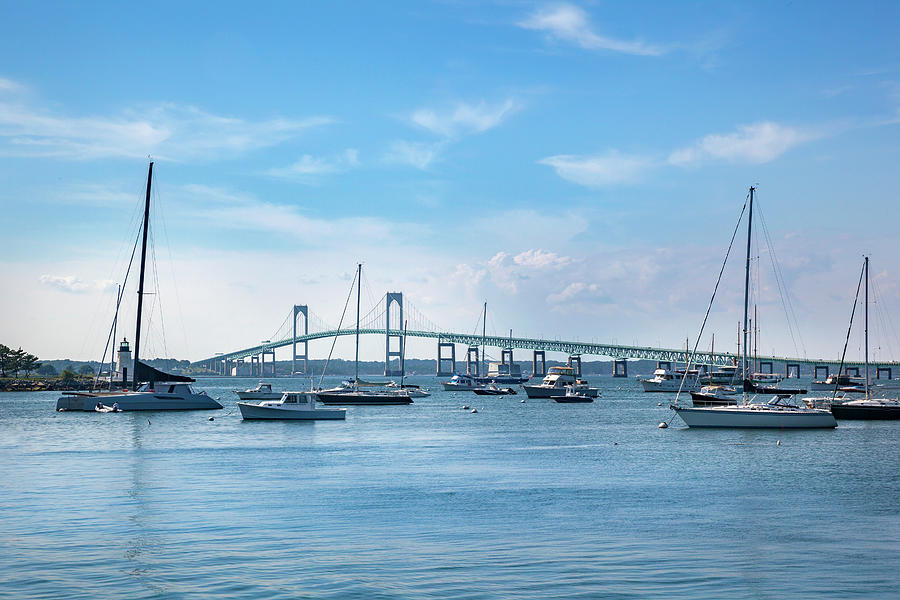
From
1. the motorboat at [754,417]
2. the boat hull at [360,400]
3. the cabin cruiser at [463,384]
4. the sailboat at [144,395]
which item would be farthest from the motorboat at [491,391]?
the motorboat at [754,417]

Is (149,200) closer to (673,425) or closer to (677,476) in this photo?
(673,425)

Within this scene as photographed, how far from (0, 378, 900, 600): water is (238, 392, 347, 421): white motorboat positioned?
12.7m

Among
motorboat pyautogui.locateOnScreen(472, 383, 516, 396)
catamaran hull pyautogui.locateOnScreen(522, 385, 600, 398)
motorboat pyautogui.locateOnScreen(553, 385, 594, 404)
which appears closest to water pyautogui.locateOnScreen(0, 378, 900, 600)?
motorboat pyautogui.locateOnScreen(553, 385, 594, 404)

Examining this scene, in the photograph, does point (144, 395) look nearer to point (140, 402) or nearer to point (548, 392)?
point (140, 402)

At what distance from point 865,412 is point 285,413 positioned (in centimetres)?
3759

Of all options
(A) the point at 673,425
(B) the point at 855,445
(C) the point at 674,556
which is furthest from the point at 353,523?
(A) the point at 673,425

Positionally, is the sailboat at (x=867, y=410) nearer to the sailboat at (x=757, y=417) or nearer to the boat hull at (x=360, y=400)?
the sailboat at (x=757, y=417)

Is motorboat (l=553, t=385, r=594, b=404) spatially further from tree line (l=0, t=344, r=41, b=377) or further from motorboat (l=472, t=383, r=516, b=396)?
tree line (l=0, t=344, r=41, b=377)

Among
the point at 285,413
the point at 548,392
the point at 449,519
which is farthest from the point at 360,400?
the point at 449,519

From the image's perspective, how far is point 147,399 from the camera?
225 ft

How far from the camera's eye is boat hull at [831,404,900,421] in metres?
58.8

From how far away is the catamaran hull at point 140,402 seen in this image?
68.2 m

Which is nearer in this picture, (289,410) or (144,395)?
(289,410)

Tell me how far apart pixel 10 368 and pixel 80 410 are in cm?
8453
